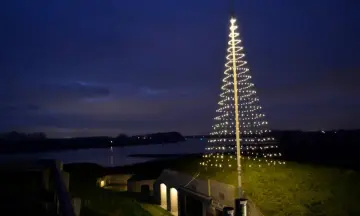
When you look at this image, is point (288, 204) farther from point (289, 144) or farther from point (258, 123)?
point (289, 144)

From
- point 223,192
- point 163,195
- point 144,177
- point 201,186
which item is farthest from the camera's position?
point 144,177

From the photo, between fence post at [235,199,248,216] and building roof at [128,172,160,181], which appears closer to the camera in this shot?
fence post at [235,199,248,216]

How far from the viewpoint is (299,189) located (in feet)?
57.6

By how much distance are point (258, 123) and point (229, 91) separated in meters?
1.60

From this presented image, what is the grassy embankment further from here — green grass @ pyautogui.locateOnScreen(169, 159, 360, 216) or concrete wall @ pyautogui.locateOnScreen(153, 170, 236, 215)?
concrete wall @ pyautogui.locateOnScreen(153, 170, 236, 215)

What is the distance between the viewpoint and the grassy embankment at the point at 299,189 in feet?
50.3

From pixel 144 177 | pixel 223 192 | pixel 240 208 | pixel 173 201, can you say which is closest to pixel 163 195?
pixel 173 201

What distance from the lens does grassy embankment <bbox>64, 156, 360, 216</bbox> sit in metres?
15.3

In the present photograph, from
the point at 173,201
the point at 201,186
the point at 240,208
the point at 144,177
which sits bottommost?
the point at 173,201

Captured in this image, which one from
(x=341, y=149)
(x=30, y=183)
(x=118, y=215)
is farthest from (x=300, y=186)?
(x=341, y=149)

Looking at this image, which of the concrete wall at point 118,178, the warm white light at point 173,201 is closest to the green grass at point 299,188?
the warm white light at point 173,201

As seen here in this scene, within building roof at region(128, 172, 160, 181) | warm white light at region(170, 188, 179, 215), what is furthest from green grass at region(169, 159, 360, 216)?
building roof at region(128, 172, 160, 181)

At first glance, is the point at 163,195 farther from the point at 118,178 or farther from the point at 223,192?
the point at 118,178

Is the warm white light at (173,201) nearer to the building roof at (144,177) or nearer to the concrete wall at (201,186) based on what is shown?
the concrete wall at (201,186)
